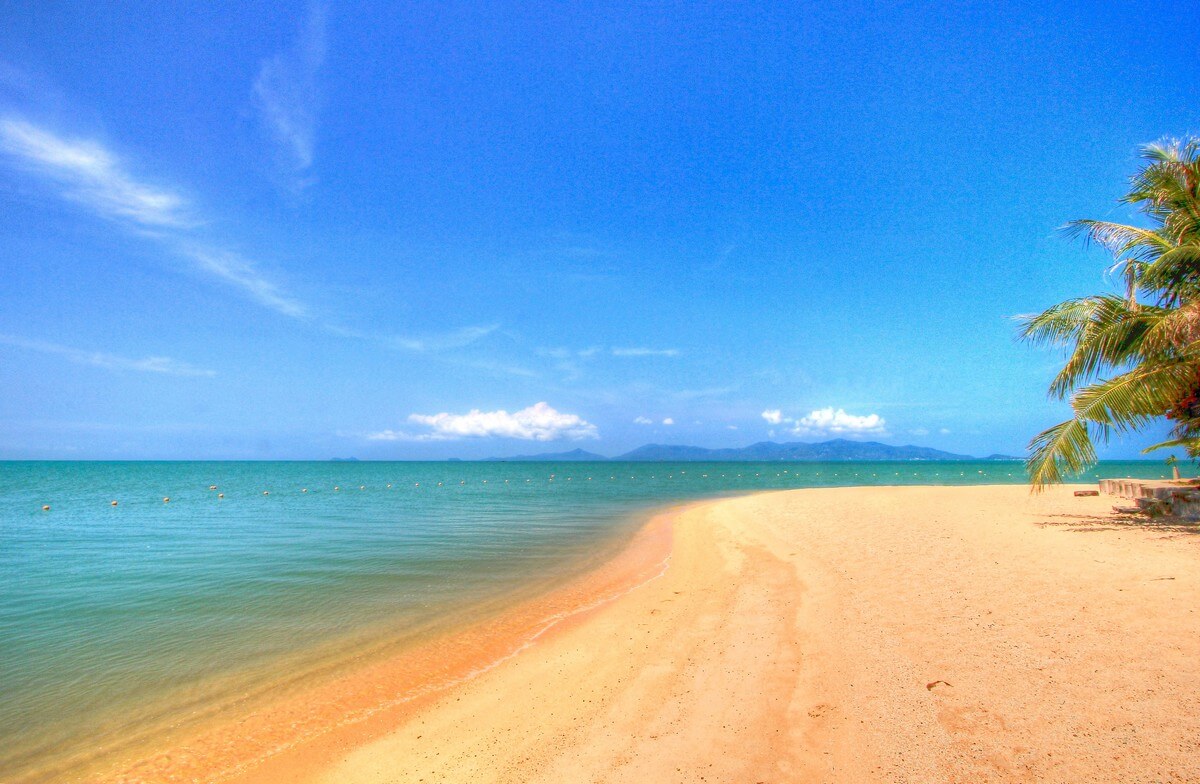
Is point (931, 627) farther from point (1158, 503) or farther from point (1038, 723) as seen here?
point (1158, 503)

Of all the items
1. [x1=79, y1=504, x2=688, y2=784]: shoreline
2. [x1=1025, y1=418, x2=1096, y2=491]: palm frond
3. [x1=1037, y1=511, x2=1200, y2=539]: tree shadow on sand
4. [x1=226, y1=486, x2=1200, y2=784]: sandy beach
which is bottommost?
[x1=79, y1=504, x2=688, y2=784]: shoreline

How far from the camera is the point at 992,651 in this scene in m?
5.71

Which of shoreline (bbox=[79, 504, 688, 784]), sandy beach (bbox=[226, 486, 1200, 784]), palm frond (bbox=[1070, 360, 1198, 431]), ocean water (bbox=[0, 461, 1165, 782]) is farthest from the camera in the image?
palm frond (bbox=[1070, 360, 1198, 431])

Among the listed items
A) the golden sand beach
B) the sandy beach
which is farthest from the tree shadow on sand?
the sandy beach

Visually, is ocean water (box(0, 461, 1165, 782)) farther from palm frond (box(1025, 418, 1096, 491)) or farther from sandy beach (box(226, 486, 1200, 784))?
palm frond (box(1025, 418, 1096, 491))

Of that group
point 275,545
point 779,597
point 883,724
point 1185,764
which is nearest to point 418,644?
point 779,597

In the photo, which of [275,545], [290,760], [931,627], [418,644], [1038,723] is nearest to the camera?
[1038,723]

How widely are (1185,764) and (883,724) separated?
6.27 feet

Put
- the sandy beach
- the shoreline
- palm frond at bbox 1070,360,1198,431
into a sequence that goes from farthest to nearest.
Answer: palm frond at bbox 1070,360,1198,431 < the shoreline < the sandy beach

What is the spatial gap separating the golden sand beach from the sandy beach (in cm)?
2

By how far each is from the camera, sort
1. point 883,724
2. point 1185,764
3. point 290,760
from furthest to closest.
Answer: point 290,760
point 883,724
point 1185,764

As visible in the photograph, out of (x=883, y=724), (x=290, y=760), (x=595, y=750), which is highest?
(x=883, y=724)

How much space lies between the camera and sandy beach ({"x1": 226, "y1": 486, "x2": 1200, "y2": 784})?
4.09 metres

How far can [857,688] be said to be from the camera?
5301 millimetres
